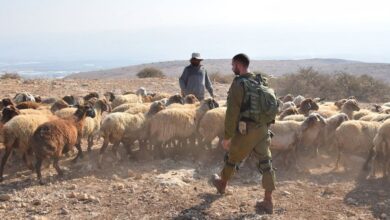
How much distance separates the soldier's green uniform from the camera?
20.1 ft

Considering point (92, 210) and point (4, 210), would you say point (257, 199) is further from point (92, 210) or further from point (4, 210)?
point (4, 210)

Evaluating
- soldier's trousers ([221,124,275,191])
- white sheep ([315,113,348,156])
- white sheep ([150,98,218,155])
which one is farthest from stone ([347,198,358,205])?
white sheep ([150,98,218,155])

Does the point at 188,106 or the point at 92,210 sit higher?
the point at 188,106

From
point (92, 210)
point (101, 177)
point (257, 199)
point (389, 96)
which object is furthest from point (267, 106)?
point (389, 96)

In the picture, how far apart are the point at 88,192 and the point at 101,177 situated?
921 mm

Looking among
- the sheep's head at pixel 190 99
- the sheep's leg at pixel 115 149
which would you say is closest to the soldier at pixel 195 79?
the sheep's head at pixel 190 99

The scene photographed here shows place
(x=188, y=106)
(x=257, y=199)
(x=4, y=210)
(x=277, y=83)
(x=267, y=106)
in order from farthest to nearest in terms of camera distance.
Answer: (x=277, y=83) < (x=188, y=106) < (x=257, y=199) < (x=4, y=210) < (x=267, y=106)

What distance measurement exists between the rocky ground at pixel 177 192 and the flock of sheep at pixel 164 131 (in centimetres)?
31

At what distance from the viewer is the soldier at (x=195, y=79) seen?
491 inches

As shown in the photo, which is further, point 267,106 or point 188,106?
point 188,106

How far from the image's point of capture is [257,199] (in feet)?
24.1

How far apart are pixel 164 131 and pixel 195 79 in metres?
3.03

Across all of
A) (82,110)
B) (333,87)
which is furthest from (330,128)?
(333,87)

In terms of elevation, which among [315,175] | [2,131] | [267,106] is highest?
[267,106]
